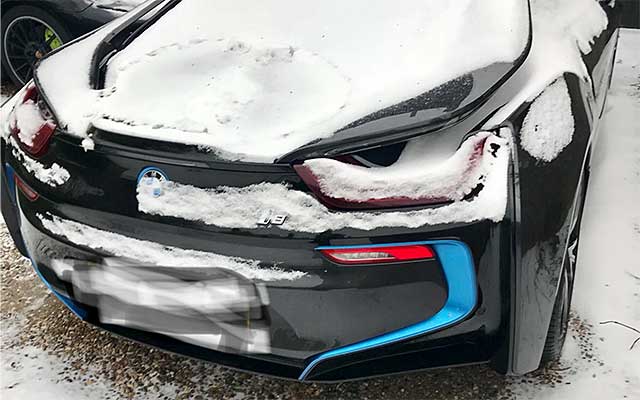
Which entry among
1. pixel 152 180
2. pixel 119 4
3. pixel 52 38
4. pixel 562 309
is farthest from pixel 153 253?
pixel 52 38

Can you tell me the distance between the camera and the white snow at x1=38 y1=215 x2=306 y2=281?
1.69 m

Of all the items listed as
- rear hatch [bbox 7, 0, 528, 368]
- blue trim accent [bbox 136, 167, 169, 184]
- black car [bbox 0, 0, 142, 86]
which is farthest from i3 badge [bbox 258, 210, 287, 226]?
black car [bbox 0, 0, 142, 86]

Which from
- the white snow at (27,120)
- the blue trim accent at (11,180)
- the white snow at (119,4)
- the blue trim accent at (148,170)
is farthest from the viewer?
the white snow at (119,4)

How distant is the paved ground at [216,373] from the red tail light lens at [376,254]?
2.25 feet

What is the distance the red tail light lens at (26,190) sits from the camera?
6.63ft

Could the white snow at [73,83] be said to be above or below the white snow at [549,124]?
above

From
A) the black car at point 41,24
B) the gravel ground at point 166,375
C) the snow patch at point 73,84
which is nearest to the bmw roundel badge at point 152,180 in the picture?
the snow patch at point 73,84

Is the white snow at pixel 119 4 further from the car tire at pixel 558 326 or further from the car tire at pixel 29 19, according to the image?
the car tire at pixel 558 326

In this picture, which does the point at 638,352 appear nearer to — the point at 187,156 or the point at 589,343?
the point at 589,343

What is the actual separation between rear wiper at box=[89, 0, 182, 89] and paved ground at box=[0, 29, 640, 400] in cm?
93

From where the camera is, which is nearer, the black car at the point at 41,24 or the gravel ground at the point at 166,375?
the gravel ground at the point at 166,375

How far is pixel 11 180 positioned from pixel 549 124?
1633mm

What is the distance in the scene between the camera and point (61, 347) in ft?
7.95

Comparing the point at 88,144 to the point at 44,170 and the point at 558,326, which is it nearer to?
the point at 44,170
